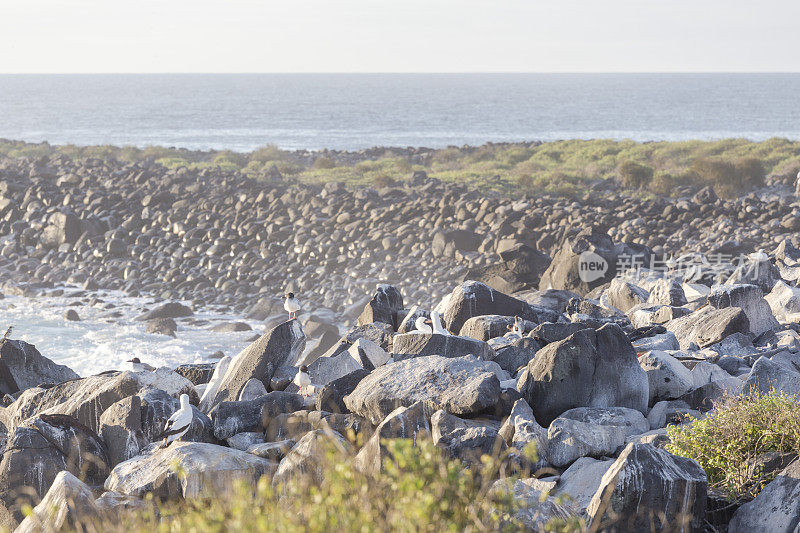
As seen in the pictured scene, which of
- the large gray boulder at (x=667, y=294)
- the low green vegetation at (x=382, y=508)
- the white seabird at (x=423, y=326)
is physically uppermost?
the low green vegetation at (x=382, y=508)

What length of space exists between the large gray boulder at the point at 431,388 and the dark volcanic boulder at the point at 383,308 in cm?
545

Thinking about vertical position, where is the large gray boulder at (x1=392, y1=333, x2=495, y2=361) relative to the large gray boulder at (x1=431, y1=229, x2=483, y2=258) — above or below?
above

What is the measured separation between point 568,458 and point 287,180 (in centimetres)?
3500

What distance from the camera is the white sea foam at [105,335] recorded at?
69.4ft

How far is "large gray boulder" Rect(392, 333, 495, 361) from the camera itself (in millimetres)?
11094

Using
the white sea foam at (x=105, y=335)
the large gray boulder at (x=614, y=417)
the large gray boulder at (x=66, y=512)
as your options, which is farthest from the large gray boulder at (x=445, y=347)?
the white sea foam at (x=105, y=335)

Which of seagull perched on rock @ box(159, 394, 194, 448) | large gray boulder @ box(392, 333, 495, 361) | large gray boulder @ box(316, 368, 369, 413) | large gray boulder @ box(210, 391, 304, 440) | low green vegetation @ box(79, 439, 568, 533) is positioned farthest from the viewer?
large gray boulder @ box(392, 333, 495, 361)

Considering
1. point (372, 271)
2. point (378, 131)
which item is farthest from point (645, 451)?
point (378, 131)

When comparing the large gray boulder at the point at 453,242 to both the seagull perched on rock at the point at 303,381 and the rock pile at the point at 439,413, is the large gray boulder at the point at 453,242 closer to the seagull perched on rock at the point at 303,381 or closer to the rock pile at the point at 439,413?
the rock pile at the point at 439,413

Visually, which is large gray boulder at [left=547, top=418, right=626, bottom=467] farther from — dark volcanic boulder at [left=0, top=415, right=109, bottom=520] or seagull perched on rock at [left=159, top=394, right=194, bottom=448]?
dark volcanic boulder at [left=0, top=415, right=109, bottom=520]

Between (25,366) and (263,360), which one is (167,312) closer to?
(25,366)

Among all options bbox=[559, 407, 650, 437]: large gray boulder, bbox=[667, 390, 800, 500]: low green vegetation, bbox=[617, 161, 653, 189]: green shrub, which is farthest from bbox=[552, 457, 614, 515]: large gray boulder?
bbox=[617, 161, 653, 189]: green shrub

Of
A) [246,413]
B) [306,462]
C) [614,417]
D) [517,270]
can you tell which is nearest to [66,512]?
[306,462]

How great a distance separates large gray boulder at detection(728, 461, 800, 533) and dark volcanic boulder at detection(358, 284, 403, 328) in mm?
9044
